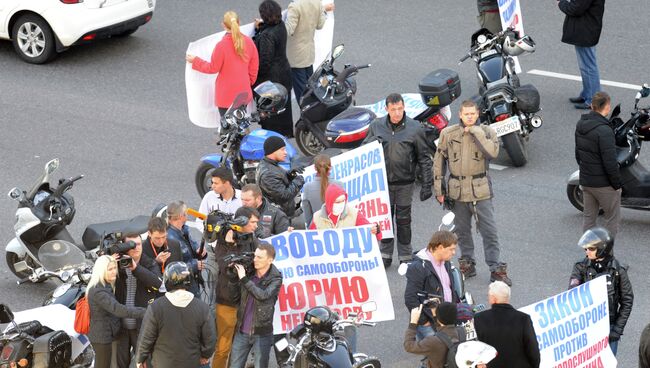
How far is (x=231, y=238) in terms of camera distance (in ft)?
38.3

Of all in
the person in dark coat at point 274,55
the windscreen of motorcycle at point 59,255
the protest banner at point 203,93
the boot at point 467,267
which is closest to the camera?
the windscreen of motorcycle at point 59,255

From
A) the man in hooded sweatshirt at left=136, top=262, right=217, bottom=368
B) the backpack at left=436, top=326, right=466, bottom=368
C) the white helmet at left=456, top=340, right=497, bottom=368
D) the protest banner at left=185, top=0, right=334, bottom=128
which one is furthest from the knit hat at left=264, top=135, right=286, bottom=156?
the white helmet at left=456, top=340, right=497, bottom=368

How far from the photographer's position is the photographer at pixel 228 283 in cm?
1154

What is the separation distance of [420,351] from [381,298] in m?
1.74

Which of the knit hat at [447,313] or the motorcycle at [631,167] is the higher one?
the knit hat at [447,313]

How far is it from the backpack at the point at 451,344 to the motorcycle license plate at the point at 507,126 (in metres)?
5.65

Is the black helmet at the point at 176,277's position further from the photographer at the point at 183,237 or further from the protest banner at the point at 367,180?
the protest banner at the point at 367,180

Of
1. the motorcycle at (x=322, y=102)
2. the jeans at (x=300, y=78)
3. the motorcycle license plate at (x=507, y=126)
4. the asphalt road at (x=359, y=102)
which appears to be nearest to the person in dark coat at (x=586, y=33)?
the asphalt road at (x=359, y=102)

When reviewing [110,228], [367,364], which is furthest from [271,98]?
[367,364]

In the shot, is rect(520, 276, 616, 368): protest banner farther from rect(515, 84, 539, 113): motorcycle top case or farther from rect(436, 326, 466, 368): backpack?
rect(515, 84, 539, 113): motorcycle top case

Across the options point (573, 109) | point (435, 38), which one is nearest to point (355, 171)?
point (573, 109)

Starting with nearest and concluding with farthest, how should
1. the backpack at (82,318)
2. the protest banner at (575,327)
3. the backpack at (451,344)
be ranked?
the backpack at (451,344) < the protest banner at (575,327) < the backpack at (82,318)

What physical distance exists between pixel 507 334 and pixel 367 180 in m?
3.60

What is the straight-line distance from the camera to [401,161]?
13.8 metres
